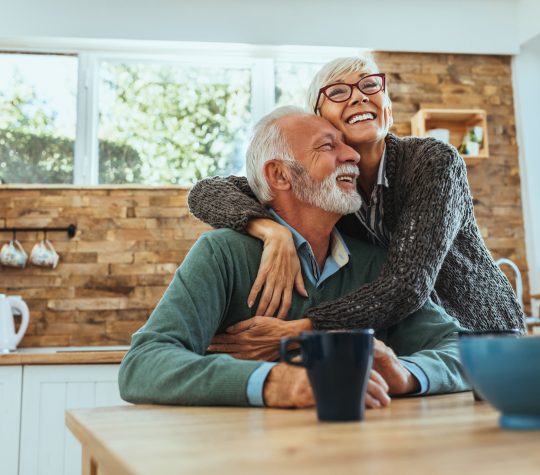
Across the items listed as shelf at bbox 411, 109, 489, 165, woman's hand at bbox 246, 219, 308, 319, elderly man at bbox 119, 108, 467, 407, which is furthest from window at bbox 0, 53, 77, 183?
woman's hand at bbox 246, 219, 308, 319

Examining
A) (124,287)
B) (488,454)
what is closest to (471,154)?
(124,287)

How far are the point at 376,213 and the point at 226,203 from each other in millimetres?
347

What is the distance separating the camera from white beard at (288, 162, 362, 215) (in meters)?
1.49

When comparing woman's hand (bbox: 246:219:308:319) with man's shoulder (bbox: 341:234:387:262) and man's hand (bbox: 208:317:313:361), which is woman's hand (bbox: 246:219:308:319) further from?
man's shoulder (bbox: 341:234:387:262)

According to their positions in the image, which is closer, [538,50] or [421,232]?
[421,232]

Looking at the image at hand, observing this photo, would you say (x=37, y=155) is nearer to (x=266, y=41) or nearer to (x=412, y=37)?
(x=266, y=41)

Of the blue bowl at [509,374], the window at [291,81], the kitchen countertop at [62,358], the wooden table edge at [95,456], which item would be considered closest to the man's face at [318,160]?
the wooden table edge at [95,456]

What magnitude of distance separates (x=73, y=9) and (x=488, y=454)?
3.69 metres

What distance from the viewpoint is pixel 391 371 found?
101 cm

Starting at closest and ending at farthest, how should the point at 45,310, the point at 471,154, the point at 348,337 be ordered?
the point at 348,337 < the point at 45,310 < the point at 471,154

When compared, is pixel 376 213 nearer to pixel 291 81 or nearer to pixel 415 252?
pixel 415 252

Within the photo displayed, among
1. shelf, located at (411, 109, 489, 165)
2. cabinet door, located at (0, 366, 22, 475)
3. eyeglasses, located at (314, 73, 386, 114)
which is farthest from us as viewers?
shelf, located at (411, 109, 489, 165)

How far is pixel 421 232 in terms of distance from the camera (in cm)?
134

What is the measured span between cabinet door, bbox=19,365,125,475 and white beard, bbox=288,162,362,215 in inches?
59.5
